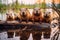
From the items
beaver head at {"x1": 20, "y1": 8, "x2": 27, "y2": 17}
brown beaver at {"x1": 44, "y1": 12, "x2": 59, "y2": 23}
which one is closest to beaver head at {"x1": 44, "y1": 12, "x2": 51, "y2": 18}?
brown beaver at {"x1": 44, "y1": 12, "x2": 59, "y2": 23}

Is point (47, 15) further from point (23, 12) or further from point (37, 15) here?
point (23, 12)

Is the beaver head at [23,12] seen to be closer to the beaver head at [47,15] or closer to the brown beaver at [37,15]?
the brown beaver at [37,15]

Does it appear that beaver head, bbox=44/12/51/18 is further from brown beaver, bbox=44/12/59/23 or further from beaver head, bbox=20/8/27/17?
beaver head, bbox=20/8/27/17

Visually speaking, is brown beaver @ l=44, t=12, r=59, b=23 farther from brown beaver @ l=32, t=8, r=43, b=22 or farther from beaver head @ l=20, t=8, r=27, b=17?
beaver head @ l=20, t=8, r=27, b=17

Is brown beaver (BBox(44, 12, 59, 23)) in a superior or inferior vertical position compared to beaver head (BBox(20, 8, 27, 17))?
inferior

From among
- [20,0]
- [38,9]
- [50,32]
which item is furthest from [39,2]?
[50,32]

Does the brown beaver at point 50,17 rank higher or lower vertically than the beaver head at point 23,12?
lower

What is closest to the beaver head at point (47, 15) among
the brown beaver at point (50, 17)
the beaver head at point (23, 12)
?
the brown beaver at point (50, 17)

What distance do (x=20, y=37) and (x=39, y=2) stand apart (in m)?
0.39

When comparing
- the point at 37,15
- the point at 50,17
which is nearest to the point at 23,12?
the point at 37,15

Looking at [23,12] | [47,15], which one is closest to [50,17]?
[47,15]

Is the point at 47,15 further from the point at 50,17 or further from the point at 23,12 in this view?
the point at 23,12

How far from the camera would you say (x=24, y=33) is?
1.32m

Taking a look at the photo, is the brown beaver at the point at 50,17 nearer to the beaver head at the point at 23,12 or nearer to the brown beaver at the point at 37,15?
the brown beaver at the point at 37,15
